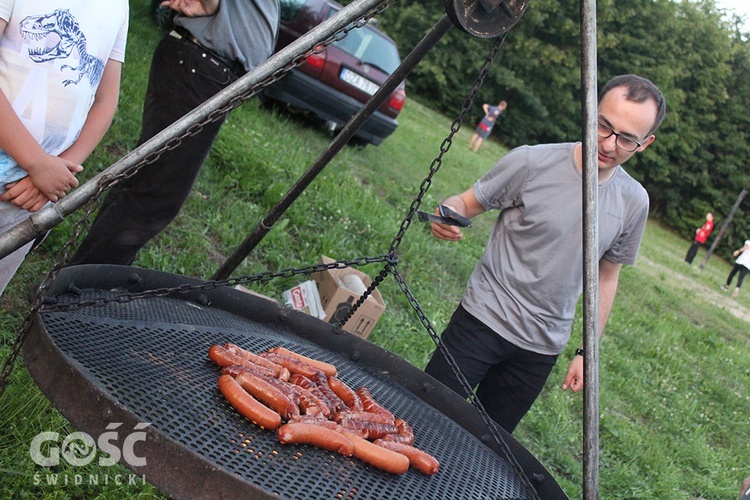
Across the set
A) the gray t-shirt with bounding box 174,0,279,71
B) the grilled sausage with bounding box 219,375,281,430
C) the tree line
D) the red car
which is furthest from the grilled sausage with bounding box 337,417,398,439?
the tree line

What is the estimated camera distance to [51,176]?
193cm

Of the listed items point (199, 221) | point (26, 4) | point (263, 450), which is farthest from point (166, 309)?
point (199, 221)

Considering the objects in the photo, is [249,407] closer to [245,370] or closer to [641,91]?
[245,370]

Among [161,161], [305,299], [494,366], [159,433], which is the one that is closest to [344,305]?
[305,299]

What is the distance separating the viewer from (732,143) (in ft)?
109

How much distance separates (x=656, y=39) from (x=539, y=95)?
6.71 meters

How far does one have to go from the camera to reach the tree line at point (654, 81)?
29203 mm

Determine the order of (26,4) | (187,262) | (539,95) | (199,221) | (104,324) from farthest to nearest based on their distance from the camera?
(539,95)
(199,221)
(187,262)
(104,324)
(26,4)

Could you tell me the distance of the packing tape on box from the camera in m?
4.25

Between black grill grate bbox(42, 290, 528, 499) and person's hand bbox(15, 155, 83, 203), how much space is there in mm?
321

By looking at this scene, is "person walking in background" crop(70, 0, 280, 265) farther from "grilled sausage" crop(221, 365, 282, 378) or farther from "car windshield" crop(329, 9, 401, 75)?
"car windshield" crop(329, 9, 401, 75)

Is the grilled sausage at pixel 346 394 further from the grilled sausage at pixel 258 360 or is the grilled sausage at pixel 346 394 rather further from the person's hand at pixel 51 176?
the person's hand at pixel 51 176

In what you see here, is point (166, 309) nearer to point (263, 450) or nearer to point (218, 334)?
point (218, 334)

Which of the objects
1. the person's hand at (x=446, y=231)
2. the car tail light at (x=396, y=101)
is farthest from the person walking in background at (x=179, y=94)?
the car tail light at (x=396, y=101)
